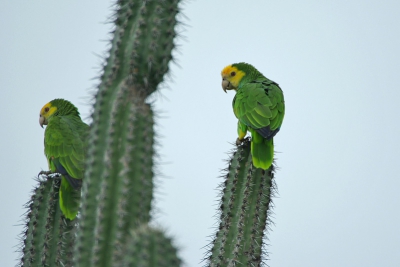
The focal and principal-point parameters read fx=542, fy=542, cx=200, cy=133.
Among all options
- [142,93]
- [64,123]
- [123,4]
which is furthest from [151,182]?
[64,123]

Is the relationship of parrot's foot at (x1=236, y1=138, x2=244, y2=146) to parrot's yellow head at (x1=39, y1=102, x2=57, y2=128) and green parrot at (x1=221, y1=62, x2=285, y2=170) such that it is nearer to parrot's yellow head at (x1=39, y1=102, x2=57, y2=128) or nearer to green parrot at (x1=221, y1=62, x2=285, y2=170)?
green parrot at (x1=221, y1=62, x2=285, y2=170)

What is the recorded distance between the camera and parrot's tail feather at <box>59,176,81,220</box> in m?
4.96

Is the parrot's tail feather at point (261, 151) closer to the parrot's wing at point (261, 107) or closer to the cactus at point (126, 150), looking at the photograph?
the parrot's wing at point (261, 107)

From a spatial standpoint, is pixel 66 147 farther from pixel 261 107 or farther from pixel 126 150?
pixel 126 150

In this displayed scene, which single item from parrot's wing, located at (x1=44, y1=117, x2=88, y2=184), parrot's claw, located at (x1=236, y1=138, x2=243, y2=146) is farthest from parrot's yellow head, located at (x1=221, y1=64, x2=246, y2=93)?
parrot's wing, located at (x1=44, y1=117, x2=88, y2=184)

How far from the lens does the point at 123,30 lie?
3.43 m

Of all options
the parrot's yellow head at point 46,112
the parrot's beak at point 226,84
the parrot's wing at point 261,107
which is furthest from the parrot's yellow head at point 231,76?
the parrot's yellow head at point 46,112

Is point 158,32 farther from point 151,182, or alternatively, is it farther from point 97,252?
point 97,252

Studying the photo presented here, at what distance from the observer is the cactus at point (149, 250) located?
238cm

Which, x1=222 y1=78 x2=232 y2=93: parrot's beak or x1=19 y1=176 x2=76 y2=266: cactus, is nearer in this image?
x1=19 y1=176 x2=76 y2=266: cactus

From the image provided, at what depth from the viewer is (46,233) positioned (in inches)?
186

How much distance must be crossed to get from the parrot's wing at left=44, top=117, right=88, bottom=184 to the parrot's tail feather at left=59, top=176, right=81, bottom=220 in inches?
3.3

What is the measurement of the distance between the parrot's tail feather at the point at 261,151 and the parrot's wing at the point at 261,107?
0.22 feet

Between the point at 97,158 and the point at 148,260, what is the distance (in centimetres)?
89
